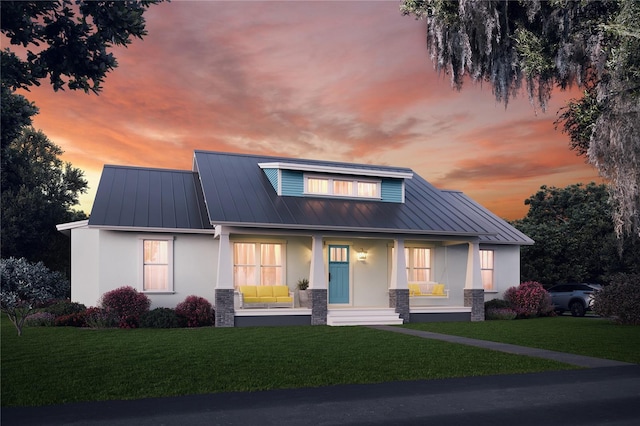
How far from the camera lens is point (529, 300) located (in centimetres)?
2531

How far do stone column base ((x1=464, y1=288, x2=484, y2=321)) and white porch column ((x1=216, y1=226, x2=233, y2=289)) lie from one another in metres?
9.29

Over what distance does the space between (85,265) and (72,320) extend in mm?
2405

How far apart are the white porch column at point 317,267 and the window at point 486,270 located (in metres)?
8.30

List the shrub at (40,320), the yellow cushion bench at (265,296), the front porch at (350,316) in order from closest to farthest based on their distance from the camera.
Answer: the shrub at (40,320), the front porch at (350,316), the yellow cushion bench at (265,296)

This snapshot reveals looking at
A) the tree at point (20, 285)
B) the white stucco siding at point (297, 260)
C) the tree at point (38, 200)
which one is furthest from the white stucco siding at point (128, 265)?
the tree at point (38, 200)

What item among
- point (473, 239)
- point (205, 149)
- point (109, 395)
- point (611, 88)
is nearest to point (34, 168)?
point (205, 149)

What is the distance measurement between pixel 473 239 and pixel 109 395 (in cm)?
1743

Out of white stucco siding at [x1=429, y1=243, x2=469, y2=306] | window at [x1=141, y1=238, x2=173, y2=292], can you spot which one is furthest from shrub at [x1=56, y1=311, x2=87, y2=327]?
white stucco siding at [x1=429, y1=243, x2=469, y2=306]

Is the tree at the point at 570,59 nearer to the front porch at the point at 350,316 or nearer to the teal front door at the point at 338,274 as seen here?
the front porch at the point at 350,316

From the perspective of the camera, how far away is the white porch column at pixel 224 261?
66.1ft

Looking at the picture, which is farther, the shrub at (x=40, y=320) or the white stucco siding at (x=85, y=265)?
the white stucco siding at (x=85, y=265)

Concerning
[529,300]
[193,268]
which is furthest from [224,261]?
[529,300]

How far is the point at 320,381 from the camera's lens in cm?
1012

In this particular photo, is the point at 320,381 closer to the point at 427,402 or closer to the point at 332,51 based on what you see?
the point at 427,402
